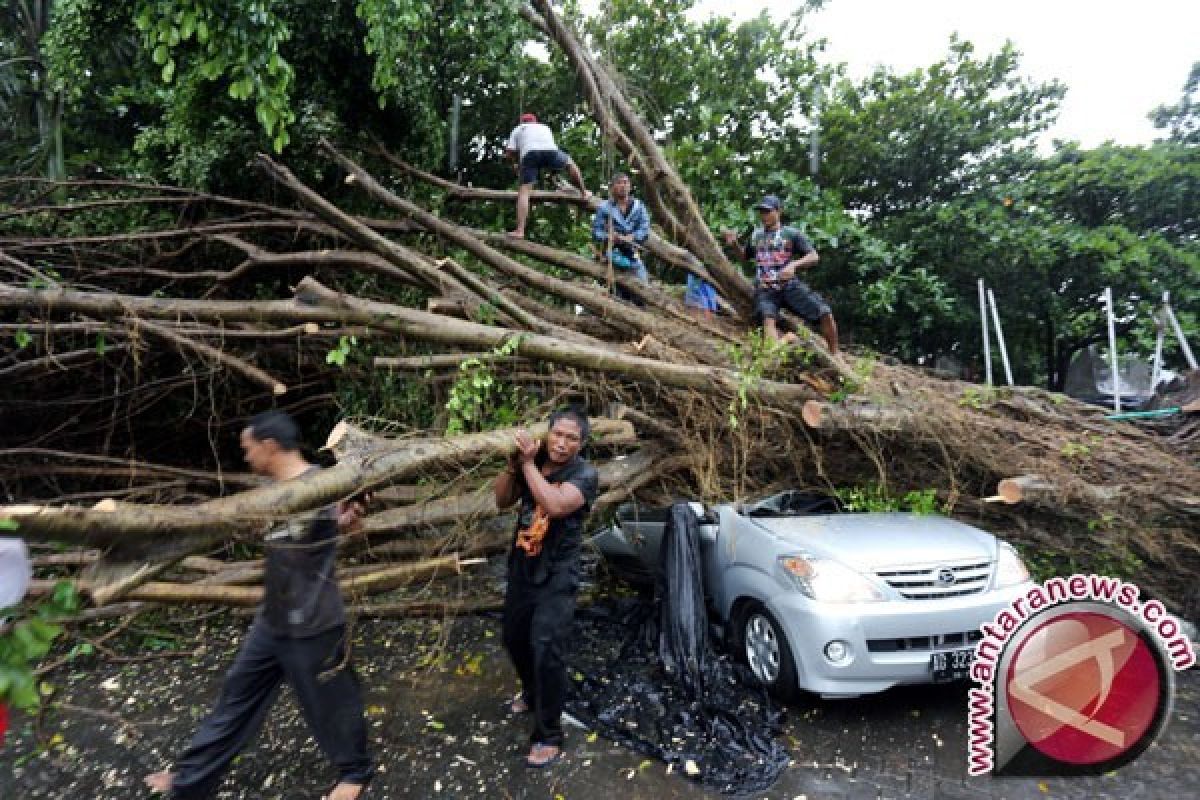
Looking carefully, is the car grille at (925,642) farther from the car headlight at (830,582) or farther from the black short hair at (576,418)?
A: the black short hair at (576,418)

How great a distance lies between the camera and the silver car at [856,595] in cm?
343

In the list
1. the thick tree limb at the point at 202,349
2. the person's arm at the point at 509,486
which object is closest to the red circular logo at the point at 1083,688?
the person's arm at the point at 509,486

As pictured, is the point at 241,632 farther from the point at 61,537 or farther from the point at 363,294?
the point at 61,537

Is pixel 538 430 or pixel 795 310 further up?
pixel 795 310

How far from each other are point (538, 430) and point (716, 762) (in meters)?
1.77

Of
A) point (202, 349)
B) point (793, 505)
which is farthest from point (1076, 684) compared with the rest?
point (202, 349)

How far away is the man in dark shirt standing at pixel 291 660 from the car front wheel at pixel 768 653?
2.08 m

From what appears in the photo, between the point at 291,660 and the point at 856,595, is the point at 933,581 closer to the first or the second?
the point at 856,595

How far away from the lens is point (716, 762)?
3109 millimetres

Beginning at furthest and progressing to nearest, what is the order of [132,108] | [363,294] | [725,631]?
[132,108] → [363,294] → [725,631]

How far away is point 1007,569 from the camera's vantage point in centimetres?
383

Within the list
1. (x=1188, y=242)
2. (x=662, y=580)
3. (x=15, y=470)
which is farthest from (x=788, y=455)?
(x=1188, y=242)

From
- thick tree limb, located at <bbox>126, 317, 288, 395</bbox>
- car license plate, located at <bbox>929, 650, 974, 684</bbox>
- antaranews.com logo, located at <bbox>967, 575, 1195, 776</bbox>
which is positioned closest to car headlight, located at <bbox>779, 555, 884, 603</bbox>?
car license plate, located at <bbox>929, 650, 974, 684</bbox>

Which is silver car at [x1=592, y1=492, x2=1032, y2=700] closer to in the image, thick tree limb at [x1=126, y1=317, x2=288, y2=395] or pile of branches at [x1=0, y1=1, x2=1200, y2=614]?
pile of branches at [x1=0, y1=1, x2=1200, y2=614]
